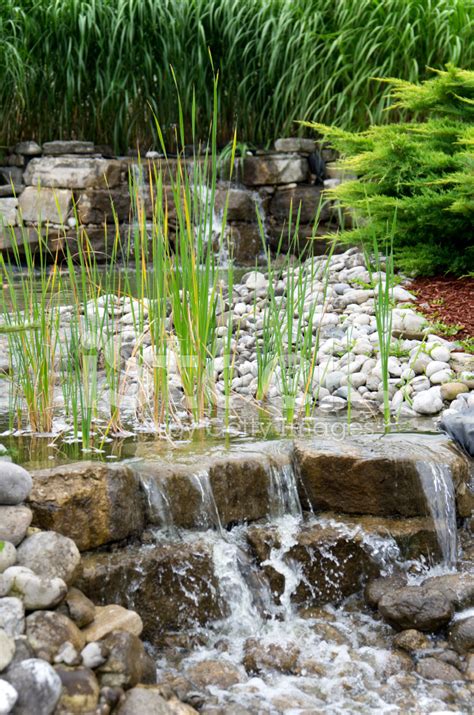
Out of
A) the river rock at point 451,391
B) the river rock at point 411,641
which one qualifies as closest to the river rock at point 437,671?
the river rock at point 411,641

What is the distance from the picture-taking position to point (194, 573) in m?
2.58

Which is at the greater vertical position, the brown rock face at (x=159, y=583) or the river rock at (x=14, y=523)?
the river rock at (x=14, y=523)

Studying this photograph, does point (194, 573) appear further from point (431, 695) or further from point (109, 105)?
point (109, 105)

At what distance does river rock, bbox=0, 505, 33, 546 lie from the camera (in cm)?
227

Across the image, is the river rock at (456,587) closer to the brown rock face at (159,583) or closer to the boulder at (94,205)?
the brown rock face at (159,583)

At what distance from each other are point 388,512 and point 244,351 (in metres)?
1.83

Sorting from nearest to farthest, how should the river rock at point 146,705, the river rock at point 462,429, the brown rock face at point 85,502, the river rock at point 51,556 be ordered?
the river rock at point 146,705 < the river rock at point 51,556 < the brown rock face at point 85,502 < the river rock at point 462,429

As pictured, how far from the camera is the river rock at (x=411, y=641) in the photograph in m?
2.43

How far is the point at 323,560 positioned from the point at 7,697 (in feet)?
4.00

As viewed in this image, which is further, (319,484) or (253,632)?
(319,484)

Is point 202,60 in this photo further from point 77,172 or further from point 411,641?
point 411,641

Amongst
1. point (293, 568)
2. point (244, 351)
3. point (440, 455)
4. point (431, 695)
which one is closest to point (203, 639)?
point (293, 568)

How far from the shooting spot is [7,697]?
183 centimetres

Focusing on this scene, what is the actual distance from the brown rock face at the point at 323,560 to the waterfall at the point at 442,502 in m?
0.29
